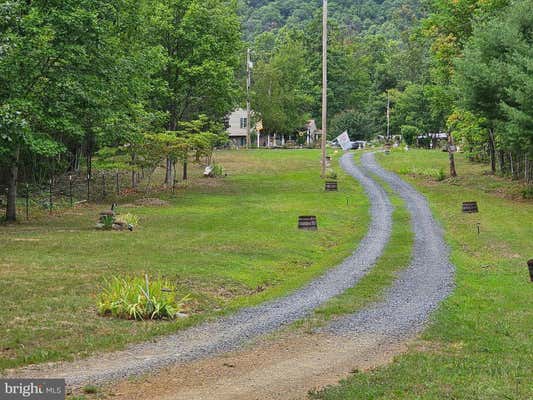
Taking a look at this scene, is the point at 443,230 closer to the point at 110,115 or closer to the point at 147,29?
the point at 110,115

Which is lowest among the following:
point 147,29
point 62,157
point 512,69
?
point 62,157

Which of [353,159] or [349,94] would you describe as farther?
[349,94]

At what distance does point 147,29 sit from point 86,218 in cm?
1570

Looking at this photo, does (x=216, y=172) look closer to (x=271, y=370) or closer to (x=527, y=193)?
(x=527, y=193)

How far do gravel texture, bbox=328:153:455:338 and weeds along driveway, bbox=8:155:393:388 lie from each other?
51.9 inches

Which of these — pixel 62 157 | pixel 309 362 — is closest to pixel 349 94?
pixel 62 157

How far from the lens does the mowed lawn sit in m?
13.4

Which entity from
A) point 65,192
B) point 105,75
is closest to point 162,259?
point 105,75

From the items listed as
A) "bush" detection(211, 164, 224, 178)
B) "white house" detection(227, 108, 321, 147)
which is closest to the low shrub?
"bush" detection(211, 164, 224, 178)

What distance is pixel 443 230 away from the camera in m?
31.3

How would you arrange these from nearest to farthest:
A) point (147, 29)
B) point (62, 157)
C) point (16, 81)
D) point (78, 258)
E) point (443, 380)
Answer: point (443, 380)
point (78, 258)
point (16, 81)
point (147, 29)
point (62, 157)
